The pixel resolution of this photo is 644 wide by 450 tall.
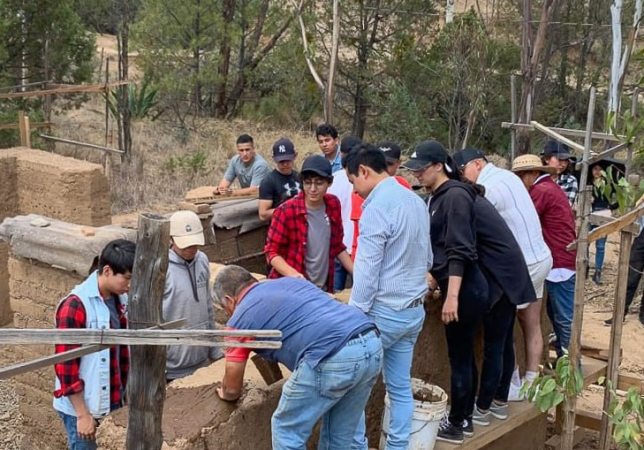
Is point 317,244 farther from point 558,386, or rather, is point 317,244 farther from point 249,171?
point 249,171

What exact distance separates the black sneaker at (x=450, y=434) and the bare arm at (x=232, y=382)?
4.85ft

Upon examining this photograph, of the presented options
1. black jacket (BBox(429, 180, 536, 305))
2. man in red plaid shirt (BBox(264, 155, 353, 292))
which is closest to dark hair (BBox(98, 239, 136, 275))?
man in red plaid shirt (BBox(264, 155, 353, 292))

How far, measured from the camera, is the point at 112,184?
1434cm

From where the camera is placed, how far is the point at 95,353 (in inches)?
167

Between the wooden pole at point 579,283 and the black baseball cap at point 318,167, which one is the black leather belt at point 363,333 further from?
the black baseball cap at point 318,167

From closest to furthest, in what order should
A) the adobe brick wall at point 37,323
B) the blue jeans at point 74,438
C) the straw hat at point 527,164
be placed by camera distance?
the blue jeans at point 74,438
the straw hat at point 527,164
the adobe brick wall at point 37,323

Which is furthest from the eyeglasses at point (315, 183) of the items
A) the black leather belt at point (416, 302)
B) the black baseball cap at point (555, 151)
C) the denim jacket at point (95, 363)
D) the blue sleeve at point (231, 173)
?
the black baseball cap at point (555, 151)

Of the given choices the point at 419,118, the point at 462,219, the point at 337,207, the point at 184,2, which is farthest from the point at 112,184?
the point at 462,219

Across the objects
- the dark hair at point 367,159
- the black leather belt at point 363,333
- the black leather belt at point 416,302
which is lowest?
the black leather belt at point 416,302

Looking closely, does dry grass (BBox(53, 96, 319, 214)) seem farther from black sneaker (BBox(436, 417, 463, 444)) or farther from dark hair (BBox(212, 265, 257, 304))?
dark hair (BBox(212, 265, 257, 304))

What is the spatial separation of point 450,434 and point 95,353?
7.00ft

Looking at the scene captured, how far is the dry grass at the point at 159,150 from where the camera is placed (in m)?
14.2

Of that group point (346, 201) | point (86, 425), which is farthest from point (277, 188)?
point (86, 425)

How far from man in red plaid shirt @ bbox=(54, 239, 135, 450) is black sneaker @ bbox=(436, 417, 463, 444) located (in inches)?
75.1
